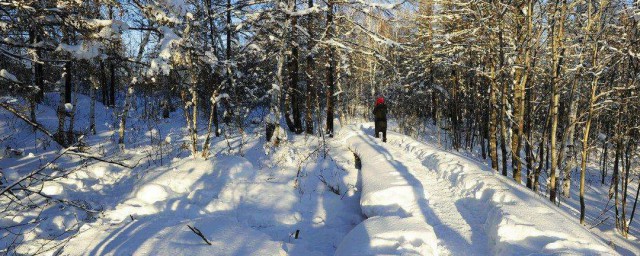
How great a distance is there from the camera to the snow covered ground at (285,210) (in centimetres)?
394

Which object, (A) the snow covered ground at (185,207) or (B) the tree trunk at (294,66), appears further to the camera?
(B) the tree trunk at (294,66)

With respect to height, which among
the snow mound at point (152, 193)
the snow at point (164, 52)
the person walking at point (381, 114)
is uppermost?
the snow at point (164, 52)

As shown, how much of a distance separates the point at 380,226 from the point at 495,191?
2.49 metres

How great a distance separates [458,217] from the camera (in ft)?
16.5

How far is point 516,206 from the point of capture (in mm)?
4656

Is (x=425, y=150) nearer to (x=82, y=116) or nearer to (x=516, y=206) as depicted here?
(x=516, y=206)

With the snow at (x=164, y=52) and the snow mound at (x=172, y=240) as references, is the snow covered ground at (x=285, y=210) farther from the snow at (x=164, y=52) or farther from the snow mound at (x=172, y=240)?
the snow at (x=164, y=52)

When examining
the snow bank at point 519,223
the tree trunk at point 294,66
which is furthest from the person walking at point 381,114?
the snow bank at point 519,223

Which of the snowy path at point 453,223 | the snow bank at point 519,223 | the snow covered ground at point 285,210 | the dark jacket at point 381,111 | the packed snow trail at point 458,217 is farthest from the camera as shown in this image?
the dark jacket at point 381,111

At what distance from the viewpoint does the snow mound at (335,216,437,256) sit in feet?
11.7

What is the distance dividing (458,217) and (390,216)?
1.27 meters

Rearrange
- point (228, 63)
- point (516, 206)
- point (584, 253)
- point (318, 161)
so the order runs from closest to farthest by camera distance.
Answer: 1. point (584, 253)
2. point (516, 206)
3. point (228, 63)
4. point (318, 161)

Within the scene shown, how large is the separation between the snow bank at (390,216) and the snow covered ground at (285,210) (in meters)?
→ 0.02

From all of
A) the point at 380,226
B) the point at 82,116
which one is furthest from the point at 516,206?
the point at 82,116
